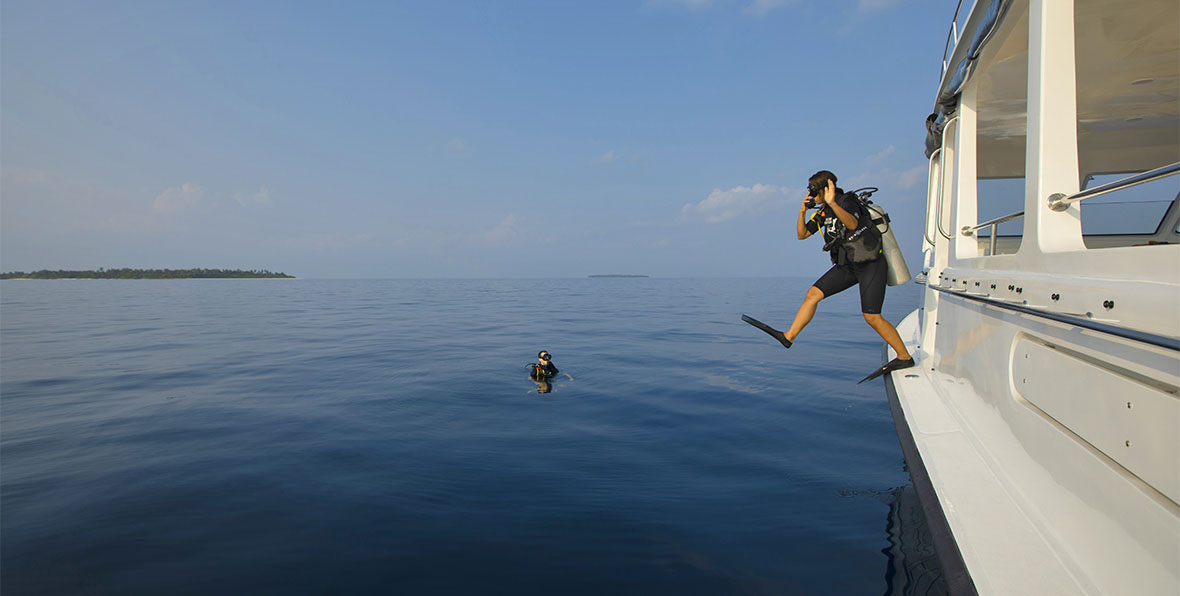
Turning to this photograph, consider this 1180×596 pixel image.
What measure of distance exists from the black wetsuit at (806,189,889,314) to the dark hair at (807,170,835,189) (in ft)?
0.57

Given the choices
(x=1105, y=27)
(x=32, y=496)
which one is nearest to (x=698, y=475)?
(x=1105, y=27)

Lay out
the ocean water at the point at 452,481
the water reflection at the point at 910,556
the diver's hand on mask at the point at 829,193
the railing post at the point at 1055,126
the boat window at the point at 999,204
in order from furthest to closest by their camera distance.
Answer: the boat window at the point at 999,204
the diver's hand on mask at the point at 829,193
the ocean water at the point at 452,481
the water reflection at the point at 910,556
the railing post at the point at 1055,126

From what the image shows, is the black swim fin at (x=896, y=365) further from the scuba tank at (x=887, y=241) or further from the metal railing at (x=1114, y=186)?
the metal railing at (x=1114, y=186)

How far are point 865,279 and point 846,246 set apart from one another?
357 millimetres

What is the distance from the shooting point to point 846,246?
504 centimetres

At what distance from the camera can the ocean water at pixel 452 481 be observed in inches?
129

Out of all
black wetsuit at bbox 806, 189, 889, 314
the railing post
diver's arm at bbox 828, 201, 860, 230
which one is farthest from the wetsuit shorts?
the railing post

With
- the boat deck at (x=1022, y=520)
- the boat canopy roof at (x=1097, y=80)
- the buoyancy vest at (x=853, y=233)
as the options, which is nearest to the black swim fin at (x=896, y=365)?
the buoyancy vest at (x=853, y=233)

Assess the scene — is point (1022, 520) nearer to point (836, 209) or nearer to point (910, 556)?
point (910, 556)

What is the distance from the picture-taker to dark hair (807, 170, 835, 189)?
4.78 meters

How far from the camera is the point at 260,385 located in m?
8.60

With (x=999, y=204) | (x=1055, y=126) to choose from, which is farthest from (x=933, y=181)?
(x=1055, y=126)

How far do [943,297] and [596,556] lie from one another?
398 cm

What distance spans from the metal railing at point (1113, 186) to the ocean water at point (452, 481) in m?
2.01
